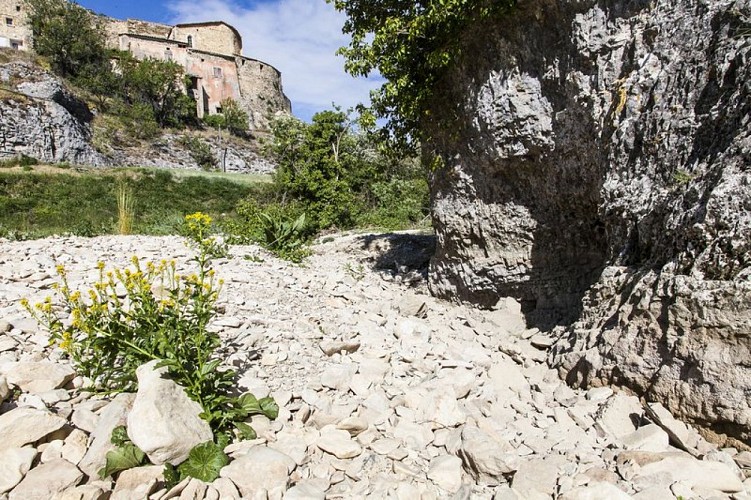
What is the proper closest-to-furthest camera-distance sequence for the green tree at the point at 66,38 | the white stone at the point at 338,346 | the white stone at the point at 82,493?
the white stone at the point at 82,493
the white stone at the point at 338,346
the green tree at the point at 66,38

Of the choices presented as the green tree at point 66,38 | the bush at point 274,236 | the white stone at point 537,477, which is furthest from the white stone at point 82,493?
the green tree at point 66,38

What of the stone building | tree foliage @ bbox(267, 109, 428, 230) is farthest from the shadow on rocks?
the stone building

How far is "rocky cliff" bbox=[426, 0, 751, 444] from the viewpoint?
3113mm

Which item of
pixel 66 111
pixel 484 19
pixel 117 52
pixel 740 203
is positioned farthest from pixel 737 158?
pixel 117 52

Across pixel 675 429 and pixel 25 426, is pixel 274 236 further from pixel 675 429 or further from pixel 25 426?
pixel 675 429

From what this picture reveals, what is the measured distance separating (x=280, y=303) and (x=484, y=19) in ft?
14.7

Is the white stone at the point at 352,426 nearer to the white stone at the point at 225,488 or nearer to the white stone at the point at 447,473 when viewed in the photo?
the white stone at the point at 447,473

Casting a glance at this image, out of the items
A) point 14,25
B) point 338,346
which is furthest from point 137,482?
point 14,25

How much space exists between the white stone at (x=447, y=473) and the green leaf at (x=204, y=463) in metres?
1.36

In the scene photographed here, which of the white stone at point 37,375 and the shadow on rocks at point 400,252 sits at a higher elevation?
the shadow on rocks at point 400,252

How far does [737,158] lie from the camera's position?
125 inches

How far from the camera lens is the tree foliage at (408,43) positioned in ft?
18.6

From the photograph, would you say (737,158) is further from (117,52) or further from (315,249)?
(117,52)

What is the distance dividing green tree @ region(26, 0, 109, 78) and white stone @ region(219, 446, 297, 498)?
187ft
